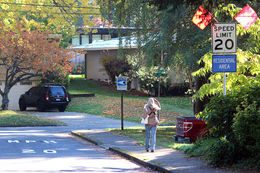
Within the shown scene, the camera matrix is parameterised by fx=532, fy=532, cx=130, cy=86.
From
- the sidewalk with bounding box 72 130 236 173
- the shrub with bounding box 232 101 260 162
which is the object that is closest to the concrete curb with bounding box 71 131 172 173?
the sidewalk with bounding box 72 130 236 173

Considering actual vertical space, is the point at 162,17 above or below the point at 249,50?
above

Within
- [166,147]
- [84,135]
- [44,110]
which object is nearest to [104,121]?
[44,110]

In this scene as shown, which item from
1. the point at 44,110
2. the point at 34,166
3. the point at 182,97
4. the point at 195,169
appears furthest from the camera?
the point at 182,97

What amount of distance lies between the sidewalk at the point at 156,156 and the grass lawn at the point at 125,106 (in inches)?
503

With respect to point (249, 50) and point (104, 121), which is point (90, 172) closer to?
point (249, 50)

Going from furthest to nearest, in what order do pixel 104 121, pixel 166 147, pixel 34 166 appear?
pixel 104 121
pixel 166 147
pixel 34 166

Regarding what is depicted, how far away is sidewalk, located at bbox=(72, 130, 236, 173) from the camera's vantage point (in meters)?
12.4

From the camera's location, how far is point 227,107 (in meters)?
12.7

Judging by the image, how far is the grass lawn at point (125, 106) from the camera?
118 ft

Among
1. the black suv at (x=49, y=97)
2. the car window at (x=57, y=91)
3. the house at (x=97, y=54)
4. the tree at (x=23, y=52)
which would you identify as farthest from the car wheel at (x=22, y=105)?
the house at (x=97, y=54)

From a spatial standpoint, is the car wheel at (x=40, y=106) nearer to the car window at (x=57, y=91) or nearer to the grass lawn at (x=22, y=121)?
the car window at (x=57, y=91)

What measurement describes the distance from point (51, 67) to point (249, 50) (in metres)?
19.2

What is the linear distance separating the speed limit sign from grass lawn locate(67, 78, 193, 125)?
19.2 m

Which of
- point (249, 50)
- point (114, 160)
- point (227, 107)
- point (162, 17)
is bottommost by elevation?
point (114, 160)
